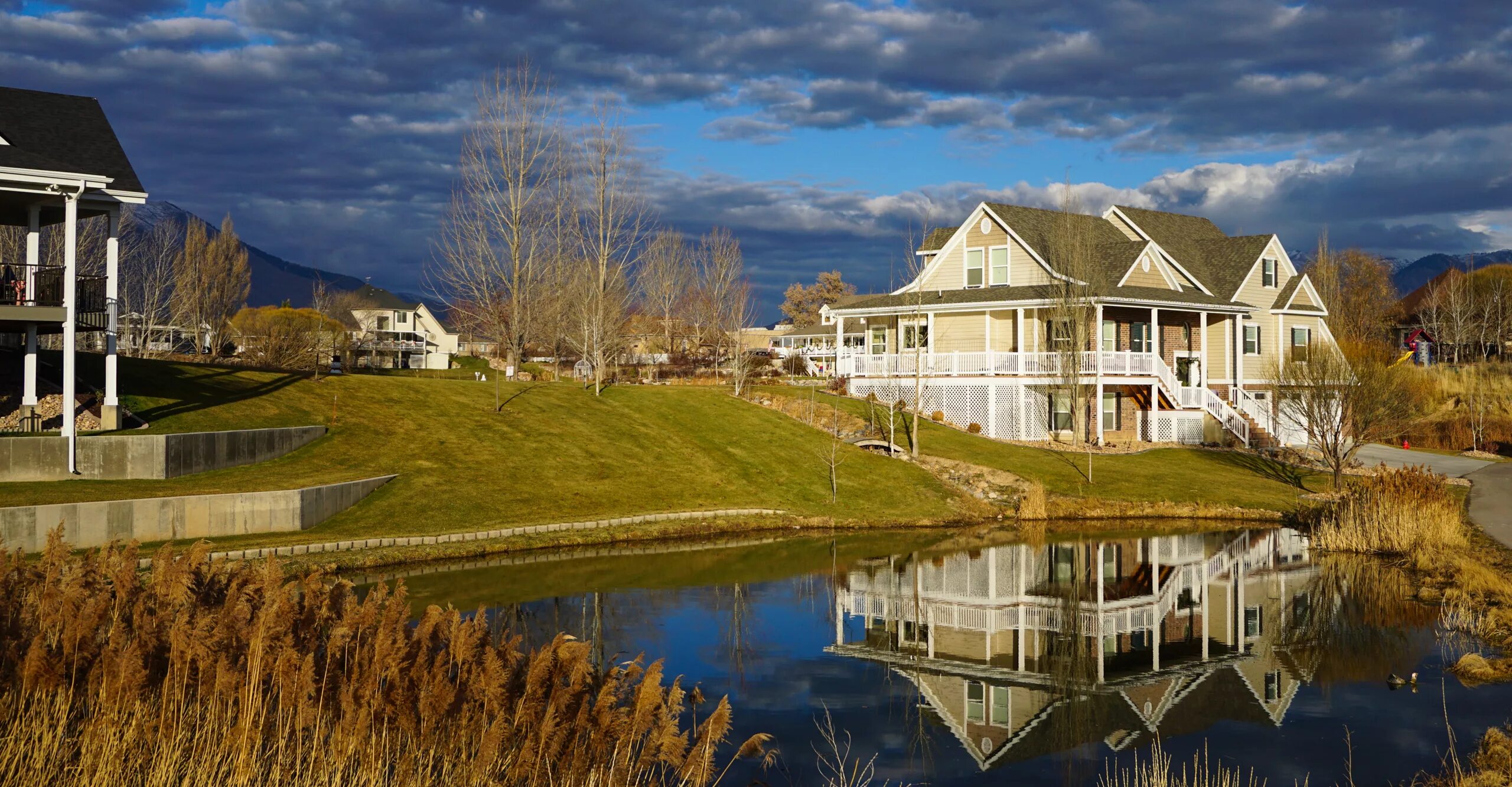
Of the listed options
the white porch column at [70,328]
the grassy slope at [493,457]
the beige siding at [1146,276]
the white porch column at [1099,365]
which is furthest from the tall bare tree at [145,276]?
the beige siding at [1146,276]

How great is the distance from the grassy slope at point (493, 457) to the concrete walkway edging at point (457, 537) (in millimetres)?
471

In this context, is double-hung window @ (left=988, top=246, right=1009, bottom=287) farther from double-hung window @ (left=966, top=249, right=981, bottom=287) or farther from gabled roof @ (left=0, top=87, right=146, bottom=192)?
gabled roof @ (left=0, top=87, right=146, bottom=192)

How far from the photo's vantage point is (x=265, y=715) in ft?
28.0

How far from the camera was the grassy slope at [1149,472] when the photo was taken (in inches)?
1328

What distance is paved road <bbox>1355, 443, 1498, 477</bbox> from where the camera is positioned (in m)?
40.3

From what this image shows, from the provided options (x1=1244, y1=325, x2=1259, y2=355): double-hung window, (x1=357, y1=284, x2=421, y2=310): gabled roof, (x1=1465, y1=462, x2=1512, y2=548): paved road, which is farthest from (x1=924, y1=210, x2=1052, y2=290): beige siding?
(x1=357, y1=284, x2=421, y2=310): gabled roof

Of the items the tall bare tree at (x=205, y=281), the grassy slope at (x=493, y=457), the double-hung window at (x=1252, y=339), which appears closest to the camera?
the grassy slope at (x=493, y=457)

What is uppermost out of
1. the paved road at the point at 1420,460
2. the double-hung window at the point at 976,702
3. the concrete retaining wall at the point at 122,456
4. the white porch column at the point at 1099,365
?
the white porch column at the point at 1099,365

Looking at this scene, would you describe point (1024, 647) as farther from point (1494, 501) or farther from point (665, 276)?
point (665, 276)

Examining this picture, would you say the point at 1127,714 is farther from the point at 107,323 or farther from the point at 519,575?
the point at 107,323

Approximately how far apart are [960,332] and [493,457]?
24.1 m

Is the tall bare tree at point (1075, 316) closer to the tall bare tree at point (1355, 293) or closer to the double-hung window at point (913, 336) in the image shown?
the double-hung window at point (913, 336)

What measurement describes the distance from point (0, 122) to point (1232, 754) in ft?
95.1

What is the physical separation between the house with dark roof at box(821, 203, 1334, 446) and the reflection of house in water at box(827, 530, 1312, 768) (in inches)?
626
